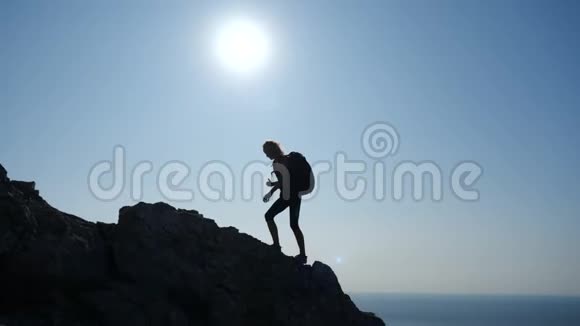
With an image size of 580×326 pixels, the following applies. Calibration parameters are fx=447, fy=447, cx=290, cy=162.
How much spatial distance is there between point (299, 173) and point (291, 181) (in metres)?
0.34

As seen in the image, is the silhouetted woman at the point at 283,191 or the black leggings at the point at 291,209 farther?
the black leggings at the point at 291,209

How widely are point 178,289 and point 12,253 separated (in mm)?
3687

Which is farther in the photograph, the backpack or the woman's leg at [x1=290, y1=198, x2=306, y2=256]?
the woman's leg at [x1=290, y1=198, x2=306, y2=256]

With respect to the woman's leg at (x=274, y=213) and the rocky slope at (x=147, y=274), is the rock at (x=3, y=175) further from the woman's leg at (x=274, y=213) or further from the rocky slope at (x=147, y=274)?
the woman's leg at (x=274, y=213)

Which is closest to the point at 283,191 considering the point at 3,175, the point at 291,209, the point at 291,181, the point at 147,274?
the point at 291,181

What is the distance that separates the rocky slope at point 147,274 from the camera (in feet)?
31.7

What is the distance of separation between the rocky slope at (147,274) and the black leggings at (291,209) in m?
1.12

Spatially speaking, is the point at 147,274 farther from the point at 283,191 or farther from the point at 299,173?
the point at 299,173

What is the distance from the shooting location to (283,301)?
37.6 feet

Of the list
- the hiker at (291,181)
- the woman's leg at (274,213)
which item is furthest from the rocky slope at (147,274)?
the hiker at (291,181)

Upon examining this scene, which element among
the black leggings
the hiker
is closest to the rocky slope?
the hiker

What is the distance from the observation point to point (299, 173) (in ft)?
43.5

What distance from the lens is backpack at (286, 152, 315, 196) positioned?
13.2 m

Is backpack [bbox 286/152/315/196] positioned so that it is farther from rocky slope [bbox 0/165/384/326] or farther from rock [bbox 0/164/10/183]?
rock [bbox 0/164/10/183]
